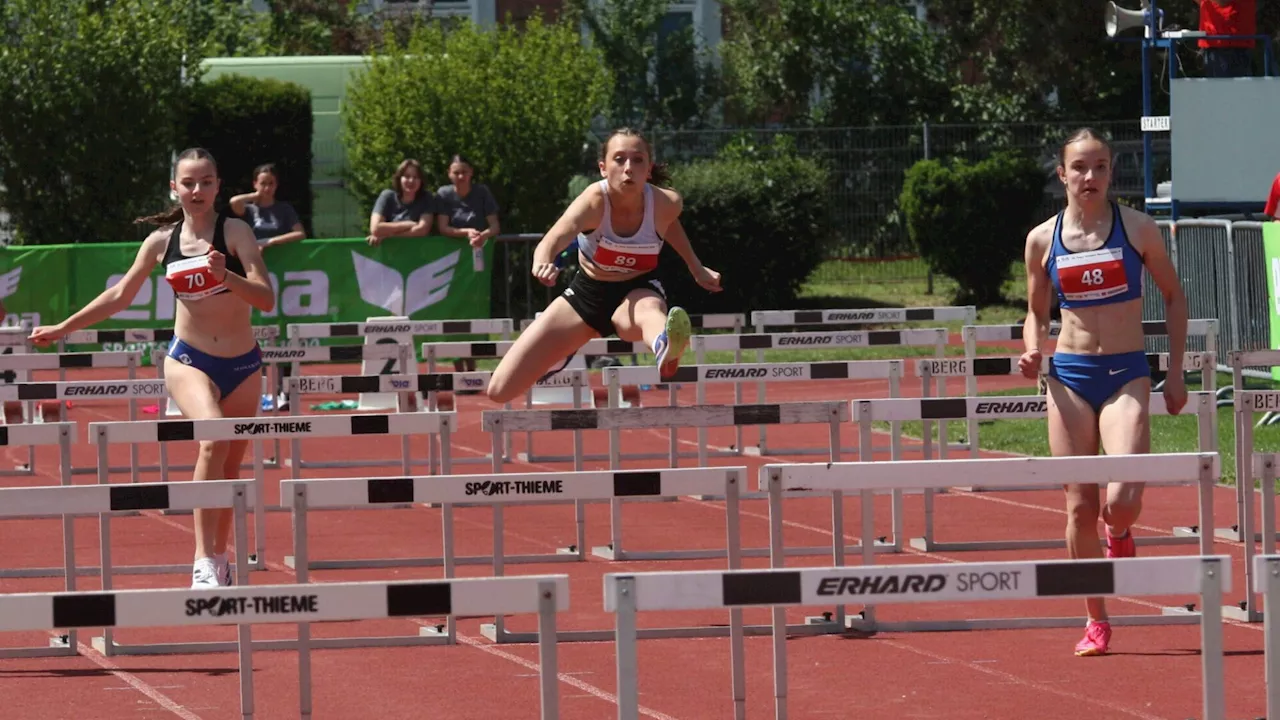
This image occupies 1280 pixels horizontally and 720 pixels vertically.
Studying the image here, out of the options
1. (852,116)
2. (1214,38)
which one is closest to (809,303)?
(1214,38)

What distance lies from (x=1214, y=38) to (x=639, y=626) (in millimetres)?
12410

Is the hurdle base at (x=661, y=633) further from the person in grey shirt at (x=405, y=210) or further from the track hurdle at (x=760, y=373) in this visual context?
the person in grey shirt at (x=405, y=210)

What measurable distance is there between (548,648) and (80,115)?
19913 millimetres

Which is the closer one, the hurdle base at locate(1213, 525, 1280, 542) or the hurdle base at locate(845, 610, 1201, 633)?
the hurdle base at locate(845, 610, 1201, 633)

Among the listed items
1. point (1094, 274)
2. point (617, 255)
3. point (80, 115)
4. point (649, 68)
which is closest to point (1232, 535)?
point (1094, 274)

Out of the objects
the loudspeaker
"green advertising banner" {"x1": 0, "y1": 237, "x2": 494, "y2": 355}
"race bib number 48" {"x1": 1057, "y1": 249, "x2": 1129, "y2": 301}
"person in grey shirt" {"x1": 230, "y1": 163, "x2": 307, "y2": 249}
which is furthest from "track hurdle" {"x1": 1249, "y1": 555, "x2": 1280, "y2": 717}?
"green advertising banner" {"x1": 0, "y1": 237, "x2": 494, "y2": 355}

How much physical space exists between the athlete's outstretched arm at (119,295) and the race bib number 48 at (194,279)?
0.58ft

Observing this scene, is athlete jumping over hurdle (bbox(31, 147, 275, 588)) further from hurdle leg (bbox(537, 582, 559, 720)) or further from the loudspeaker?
the loudspeaker

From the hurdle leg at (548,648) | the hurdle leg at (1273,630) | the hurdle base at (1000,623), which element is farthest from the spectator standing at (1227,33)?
the hurdle leg at (548,648)

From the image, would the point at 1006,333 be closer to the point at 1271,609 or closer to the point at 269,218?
the point at 269,218

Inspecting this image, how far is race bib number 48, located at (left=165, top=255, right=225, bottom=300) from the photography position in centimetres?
891

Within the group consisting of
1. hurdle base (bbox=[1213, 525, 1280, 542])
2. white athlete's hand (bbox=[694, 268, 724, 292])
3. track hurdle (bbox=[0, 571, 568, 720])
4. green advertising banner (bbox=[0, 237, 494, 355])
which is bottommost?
hurdle base (bbox=[1213, 525, 1280, 542])

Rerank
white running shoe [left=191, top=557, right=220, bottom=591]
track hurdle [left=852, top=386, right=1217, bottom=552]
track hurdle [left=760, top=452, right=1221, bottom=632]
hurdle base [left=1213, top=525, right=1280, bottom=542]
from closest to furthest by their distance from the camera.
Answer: track hurdle [left=760, top=452, right=1221, bottom=632]
white running shoe [left=191, top=557, right=220, bottom=591]
track hurdle [left=852, top=386, right=1217, bottom=552]
hurdle base [left=1213, top=525, right=1280, bottom=542]

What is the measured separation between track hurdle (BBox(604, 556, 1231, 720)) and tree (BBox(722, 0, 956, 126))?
3163 centimetres
